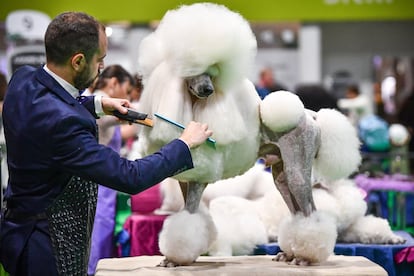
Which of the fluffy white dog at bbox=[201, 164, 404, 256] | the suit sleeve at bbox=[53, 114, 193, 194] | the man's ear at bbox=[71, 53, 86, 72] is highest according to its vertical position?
the man's ear at bbox=[71, 53, 86, 72]

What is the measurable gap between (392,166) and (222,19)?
2961mm

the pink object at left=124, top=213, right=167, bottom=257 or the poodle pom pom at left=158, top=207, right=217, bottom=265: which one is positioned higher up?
the poodle pom pom at left=158, top=207, right=217, bottom=265

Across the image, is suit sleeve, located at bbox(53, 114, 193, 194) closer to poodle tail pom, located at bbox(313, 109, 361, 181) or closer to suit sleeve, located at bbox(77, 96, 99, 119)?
suit sleeve, located at bbox(77, 96, 99, 119)

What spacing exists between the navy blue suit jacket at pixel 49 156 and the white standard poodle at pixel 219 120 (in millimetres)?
283

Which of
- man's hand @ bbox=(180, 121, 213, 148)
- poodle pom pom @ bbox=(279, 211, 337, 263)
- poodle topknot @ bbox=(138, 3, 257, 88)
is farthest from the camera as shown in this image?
poodle pom pom @ bbox=(279, 211, 337, 263)

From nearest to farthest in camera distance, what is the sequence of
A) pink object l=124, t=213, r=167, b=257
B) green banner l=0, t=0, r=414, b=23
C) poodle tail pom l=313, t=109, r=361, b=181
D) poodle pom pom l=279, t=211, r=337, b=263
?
poodle pom pom l=279, t=211, r=337, b=263
poodle tail pom l=313, t=109, r=361, b=181
pink object l=124, t=213, r=167, b=257
green banner l=0, t=0, r=414, b=23

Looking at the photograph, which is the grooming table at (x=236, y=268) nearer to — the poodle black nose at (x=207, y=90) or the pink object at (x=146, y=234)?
the poodle black nose at (x=207, y=90)

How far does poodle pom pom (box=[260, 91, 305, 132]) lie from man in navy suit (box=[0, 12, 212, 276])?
45cm

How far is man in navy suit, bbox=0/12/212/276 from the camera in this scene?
1.65m

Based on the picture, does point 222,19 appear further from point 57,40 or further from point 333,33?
point 333,33

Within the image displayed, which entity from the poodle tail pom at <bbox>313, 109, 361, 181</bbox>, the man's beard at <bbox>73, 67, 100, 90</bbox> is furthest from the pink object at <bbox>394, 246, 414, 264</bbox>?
the man's beard at <bbox>73, 67, 100, 90</bbox>

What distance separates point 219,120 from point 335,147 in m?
0.48

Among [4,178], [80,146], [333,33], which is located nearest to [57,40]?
[80,146]

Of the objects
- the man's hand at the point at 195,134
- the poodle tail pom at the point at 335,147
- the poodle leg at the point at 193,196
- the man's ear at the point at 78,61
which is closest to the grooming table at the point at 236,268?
the poodle leg at the point at 193,196
